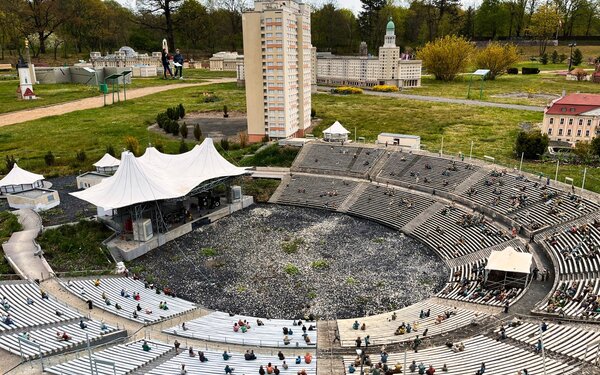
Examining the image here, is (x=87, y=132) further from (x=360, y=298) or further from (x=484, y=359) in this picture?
(x=484, y=359)

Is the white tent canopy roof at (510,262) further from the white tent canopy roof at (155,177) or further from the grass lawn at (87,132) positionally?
the grass lawn at (87,132)

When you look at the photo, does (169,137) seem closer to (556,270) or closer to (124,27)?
(556,270)

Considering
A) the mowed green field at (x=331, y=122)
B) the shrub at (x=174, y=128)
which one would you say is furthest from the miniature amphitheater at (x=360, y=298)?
the shrub at (x=174, y=128)

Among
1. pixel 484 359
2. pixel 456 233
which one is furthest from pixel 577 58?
pixel 484 359

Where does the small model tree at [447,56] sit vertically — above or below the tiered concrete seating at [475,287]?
above

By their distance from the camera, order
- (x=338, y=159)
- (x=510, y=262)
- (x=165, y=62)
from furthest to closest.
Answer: (x=165, y=62)
(x=338, y=159)
(x=510, y=262)


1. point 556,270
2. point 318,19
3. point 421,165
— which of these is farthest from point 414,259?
point 318,19
